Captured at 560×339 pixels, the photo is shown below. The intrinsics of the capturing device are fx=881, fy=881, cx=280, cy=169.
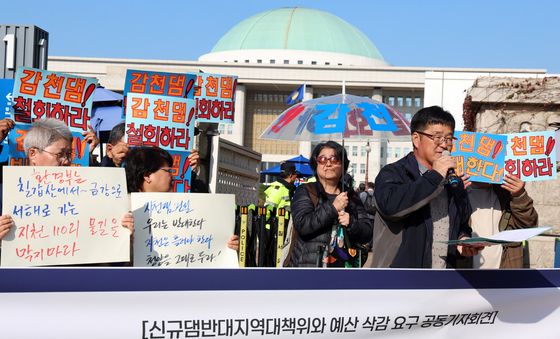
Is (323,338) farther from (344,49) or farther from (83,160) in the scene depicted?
(344,49)

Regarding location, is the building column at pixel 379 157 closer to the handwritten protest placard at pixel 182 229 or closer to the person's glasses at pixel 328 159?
the person's glasses at pixel 328 159

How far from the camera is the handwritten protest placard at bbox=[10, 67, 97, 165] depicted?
624 centimetres

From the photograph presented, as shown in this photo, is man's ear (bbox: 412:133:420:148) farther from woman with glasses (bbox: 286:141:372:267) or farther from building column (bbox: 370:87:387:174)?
building column (bbox: 370:87:387:174)

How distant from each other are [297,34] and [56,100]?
125 meters

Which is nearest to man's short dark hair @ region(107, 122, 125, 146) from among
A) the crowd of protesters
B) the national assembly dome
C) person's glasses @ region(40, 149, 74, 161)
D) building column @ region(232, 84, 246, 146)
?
the crowd of protesters

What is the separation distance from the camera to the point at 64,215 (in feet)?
11.5

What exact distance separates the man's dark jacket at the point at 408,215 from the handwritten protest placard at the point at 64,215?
1.08 metres

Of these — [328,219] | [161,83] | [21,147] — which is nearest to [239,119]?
[161,83]

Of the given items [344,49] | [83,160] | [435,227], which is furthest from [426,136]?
[344,49]

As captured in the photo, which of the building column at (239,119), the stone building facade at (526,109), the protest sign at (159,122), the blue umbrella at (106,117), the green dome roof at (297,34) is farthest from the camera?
the green dome roof at (297,34)

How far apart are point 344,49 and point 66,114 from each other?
411 ft

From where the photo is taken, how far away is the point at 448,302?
137 inches

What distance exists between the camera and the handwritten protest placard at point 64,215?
3.40 m

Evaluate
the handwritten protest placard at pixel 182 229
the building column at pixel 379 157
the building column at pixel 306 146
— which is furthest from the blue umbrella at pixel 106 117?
the building column at pixel 306 146
